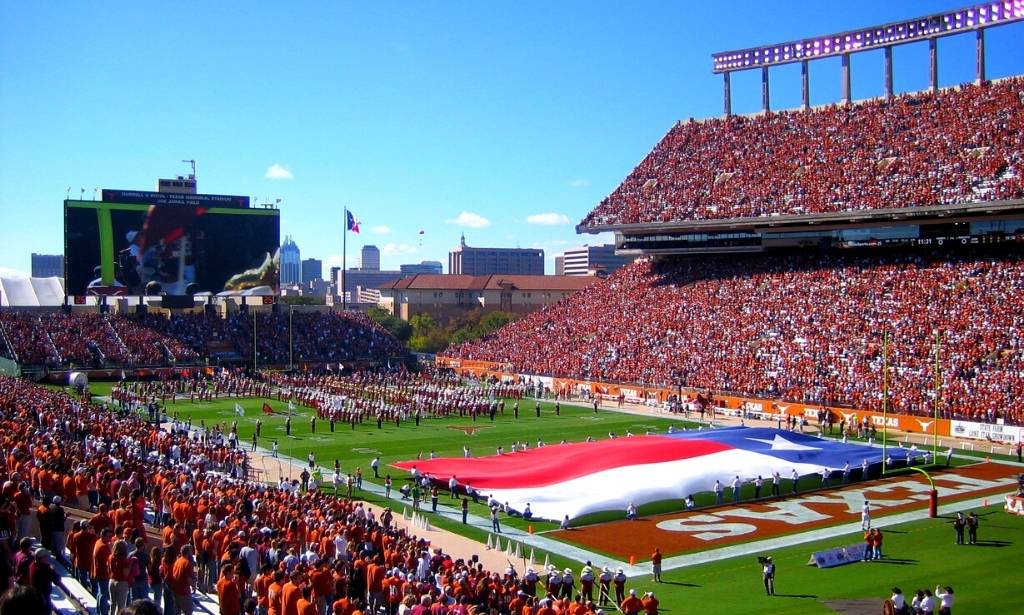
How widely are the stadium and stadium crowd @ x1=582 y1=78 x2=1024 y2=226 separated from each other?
21 centimetres

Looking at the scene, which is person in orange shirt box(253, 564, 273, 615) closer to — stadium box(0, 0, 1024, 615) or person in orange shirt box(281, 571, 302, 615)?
stadium box(0, 0, 1024, 615)

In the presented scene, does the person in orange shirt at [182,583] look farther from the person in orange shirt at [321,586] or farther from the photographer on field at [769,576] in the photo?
the photographer on field at [769,576]

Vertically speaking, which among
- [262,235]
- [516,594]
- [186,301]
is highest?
[262,235]

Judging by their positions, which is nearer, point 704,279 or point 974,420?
point 974,420

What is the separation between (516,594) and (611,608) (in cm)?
392

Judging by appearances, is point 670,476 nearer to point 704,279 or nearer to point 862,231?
point 862,231

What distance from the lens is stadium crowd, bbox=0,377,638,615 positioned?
35.7 ft

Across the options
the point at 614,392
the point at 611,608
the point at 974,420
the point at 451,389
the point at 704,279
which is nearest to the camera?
the point at 611,608

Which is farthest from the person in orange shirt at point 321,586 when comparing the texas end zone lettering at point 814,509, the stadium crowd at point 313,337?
the stadium crowd at point 313,337

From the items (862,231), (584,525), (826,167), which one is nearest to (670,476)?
(584,525)

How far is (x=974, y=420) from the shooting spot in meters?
35.7

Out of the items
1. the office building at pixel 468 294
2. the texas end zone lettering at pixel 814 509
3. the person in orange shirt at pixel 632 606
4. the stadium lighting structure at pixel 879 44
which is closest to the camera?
the person in orange shirt at pixel 632 606

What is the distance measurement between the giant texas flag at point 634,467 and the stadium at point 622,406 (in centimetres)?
14

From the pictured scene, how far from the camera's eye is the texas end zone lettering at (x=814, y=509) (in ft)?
75.9
